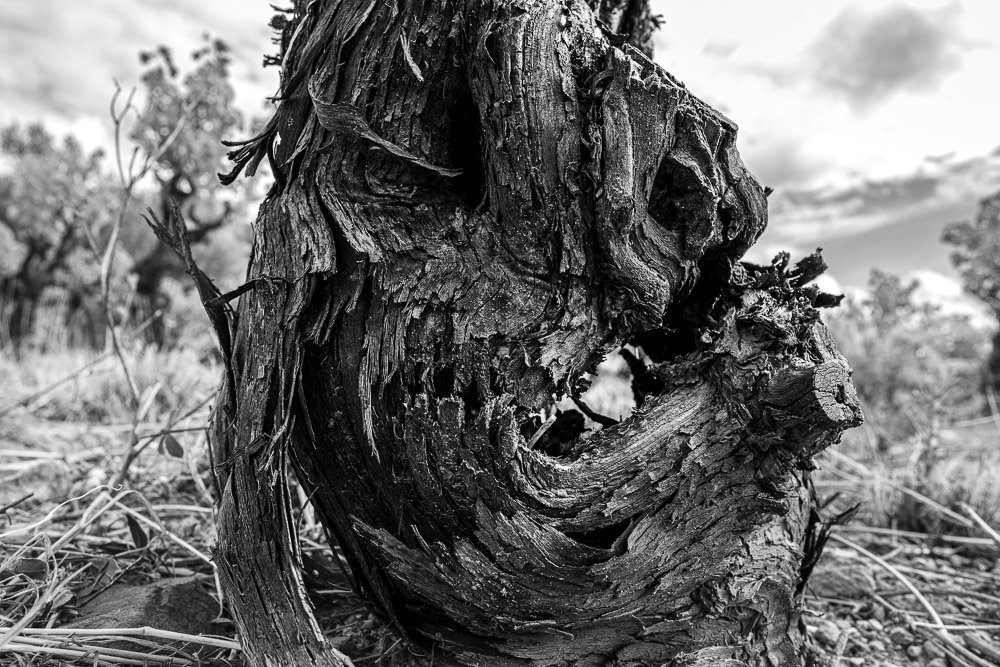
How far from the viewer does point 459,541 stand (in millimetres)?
1476

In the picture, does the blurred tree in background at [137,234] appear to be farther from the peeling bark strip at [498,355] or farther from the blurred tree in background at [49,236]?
the peeling bark strip at [498,355]

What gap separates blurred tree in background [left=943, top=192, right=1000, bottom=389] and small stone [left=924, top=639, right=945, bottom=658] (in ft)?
31.6

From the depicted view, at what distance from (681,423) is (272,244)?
1039mm

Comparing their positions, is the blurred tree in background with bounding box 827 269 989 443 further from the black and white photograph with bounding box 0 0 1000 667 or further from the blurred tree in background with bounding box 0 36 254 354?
the blurred tree in background with bounding box 0 36 254 354

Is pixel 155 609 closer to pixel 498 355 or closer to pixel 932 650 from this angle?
pixel 498 355

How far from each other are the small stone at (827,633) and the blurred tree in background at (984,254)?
978cm

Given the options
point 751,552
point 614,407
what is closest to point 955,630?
point 751,552

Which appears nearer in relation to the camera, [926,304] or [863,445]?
[863,445]

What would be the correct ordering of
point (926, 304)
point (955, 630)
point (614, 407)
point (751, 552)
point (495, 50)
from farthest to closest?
1. point (926, 304)
2. point (614, 407)
3. point (955, 630)
4. point (751, 552)
5. point (495, 50)

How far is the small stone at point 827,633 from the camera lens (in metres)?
2.04

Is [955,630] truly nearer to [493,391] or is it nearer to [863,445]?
[493,391]

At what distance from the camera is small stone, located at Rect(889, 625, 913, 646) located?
7.02ft

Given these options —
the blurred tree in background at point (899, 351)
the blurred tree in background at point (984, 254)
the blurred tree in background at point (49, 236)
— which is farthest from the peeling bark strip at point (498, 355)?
the blurred tree in background at point (49, 236)

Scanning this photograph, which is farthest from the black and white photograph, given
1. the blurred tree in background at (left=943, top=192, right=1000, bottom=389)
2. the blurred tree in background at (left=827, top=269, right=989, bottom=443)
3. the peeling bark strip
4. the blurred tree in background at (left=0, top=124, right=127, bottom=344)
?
the blurred tree in background at (left=0, top=124, right=127, bottom=344)
